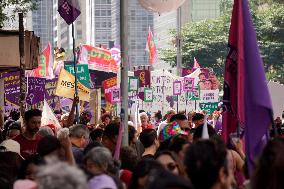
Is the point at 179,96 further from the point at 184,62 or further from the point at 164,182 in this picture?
the point at 164,182

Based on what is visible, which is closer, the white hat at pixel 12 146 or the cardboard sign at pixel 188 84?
the white hat at pixel 12 146

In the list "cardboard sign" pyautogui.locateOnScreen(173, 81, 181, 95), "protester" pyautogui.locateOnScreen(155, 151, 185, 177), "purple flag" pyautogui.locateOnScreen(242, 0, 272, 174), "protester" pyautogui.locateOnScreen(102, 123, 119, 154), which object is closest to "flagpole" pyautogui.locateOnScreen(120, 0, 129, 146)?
"protester" pyautogui.locateOnScreen(102, 123, 119, 154)

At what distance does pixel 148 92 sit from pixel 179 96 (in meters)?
1.37

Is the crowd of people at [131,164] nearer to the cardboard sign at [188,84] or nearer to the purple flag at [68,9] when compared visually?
the purple flag at [68,9]

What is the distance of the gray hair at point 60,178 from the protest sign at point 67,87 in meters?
20.4

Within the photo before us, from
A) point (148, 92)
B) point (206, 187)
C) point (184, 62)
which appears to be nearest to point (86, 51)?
point (148, 92)

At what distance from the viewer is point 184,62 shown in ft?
270

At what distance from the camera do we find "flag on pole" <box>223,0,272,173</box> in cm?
809

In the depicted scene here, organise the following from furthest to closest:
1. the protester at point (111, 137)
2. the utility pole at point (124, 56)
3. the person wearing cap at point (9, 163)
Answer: the utility pole at point (124, 56) → the protester at point (111, 137) → the person wearing cap at point (9, 163)

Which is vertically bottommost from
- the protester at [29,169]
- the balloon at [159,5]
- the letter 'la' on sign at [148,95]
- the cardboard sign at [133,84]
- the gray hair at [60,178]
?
the letter 'la' on sign at [148,95]

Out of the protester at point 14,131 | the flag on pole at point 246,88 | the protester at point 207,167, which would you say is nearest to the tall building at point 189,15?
the protester at point 14,131

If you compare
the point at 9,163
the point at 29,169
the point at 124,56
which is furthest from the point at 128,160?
the point at 124,56

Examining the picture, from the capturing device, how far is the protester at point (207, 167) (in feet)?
19.7

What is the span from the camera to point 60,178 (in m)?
5.67
